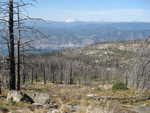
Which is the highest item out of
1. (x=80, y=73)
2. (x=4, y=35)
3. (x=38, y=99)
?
(x=4, y=35)

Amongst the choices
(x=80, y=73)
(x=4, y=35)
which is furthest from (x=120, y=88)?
(x=80, y=73)

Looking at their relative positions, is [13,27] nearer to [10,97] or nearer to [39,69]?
[10,97]

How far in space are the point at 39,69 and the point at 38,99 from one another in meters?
133

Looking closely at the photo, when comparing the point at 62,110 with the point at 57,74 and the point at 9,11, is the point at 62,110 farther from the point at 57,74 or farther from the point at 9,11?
the point at 57,74

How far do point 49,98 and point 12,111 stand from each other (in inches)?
136

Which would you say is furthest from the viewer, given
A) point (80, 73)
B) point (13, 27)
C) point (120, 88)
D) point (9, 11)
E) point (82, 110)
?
point (80, 73)

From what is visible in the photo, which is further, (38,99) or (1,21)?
(1,21)

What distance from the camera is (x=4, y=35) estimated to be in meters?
22.0

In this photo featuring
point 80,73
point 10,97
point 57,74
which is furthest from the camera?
point 80,73

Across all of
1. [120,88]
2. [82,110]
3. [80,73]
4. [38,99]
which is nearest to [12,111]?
[82,110]

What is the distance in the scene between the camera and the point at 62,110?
398 inches

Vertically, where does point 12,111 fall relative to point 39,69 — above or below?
above

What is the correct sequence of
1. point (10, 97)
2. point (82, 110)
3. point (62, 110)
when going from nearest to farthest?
point (82, 110) → point (62, 110) → point (10, 97)

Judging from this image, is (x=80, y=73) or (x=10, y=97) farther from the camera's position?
(x=80, y=73)
